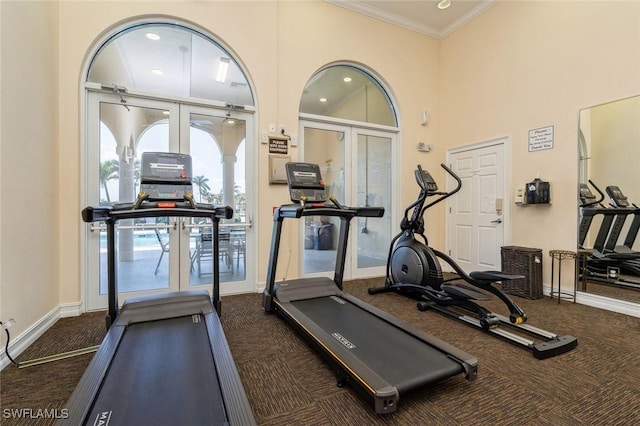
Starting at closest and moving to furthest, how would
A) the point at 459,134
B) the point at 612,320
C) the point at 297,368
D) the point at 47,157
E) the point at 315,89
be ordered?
the point at 297,368 → the point at 47,157 → the point at 612,320 → the point at 315,89 → the point at 459,134

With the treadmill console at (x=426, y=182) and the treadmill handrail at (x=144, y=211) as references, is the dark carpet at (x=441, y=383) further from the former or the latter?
the treadmill console at (x=426, y=182)

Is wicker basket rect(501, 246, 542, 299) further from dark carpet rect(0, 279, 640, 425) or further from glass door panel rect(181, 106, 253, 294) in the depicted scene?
glass door panel rect(181, 106, 253, 294)

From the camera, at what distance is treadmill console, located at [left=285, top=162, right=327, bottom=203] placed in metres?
3.04

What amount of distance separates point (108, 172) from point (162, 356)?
2451 mm

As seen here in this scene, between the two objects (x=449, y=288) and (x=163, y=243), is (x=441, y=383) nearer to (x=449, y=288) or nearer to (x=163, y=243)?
(x=449, y=288)

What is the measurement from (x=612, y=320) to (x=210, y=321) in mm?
3883

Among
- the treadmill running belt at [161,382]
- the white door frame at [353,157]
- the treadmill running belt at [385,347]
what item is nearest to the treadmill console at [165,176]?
the treadmill running belt at [161,382]

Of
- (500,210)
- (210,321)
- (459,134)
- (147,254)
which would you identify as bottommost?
(210,321)

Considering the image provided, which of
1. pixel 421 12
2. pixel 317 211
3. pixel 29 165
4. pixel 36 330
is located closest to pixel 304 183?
pixel 317 211

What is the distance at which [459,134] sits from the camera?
4926 millimetres

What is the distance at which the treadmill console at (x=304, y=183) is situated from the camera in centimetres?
304

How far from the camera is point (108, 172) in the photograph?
3.32m

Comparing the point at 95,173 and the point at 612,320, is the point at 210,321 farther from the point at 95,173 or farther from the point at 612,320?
the point at 612,320

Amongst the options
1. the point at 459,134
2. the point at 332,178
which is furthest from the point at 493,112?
the point at 332,178
